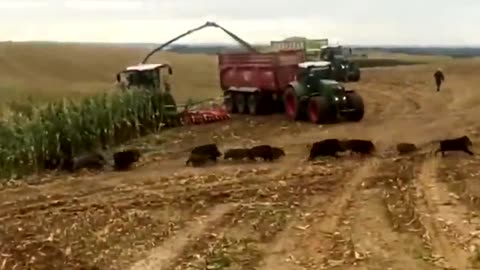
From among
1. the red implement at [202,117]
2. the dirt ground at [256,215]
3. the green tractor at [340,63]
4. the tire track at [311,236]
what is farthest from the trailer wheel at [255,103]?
the tire track at [311,236]

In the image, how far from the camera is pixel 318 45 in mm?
41844

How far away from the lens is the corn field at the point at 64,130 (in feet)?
56.9

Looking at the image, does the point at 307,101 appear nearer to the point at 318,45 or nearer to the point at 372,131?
the point at 372,131

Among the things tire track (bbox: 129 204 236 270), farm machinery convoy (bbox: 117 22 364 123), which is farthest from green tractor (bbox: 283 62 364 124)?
tire track (bbox: 129 204 236 270)

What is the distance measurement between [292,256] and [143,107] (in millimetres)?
13853

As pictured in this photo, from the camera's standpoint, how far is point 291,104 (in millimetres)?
26484

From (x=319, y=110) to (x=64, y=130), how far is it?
8.03m

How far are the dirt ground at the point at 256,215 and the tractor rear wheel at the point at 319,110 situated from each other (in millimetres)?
3553

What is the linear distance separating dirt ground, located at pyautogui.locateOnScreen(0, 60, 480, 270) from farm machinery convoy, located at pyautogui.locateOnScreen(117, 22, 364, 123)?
405cm

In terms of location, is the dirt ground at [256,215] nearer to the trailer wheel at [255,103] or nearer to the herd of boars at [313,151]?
the herd of boars at [313,151]

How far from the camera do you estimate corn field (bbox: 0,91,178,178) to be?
1733 cm

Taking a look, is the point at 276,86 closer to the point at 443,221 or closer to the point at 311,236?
the point at 443,221

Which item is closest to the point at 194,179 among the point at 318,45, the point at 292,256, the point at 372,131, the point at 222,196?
the point at 222,196

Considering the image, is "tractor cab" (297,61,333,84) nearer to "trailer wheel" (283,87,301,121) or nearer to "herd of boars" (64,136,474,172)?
"trailer wheel" (283,87,301,121)
